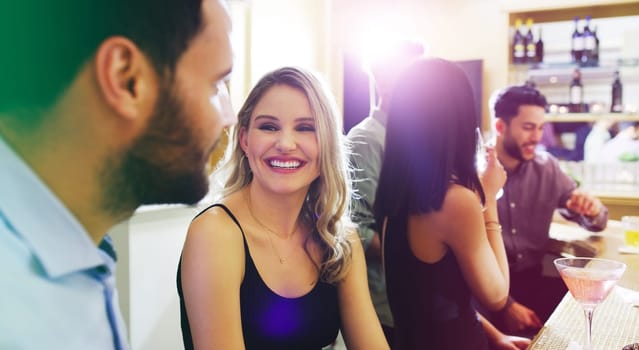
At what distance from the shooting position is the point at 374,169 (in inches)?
88.7

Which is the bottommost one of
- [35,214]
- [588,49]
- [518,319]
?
[518,319]

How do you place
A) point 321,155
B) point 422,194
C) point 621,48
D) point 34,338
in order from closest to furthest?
point 34,338
point 321,155
point 422,194
point 621,48

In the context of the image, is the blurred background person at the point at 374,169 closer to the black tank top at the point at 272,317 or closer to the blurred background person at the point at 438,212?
the blurred background person at the point at 438,212

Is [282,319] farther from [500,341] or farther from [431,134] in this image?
[500,341]

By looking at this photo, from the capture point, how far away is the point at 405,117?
1670 mm

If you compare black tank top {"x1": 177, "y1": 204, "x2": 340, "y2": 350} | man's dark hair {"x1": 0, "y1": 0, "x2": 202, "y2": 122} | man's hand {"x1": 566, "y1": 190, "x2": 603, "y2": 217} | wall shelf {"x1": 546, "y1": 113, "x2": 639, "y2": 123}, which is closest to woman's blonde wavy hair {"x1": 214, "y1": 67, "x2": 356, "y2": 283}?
black tank top {"x1": 177, "y1": 204, "x2": 340, "y2": 350}

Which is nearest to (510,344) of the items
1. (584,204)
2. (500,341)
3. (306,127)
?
(500,341)

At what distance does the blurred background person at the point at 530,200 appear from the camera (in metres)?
2.56

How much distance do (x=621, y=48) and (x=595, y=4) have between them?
0.38 metres

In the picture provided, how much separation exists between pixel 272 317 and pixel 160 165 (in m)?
0.81

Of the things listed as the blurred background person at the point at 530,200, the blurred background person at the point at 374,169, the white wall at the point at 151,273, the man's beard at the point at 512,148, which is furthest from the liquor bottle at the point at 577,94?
the white wall at the point at 151,273

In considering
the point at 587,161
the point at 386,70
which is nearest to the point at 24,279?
the point at 386,70

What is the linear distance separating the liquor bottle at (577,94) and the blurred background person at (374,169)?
214 cm

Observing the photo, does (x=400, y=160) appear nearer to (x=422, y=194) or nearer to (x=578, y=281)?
(x=422, y=194)
